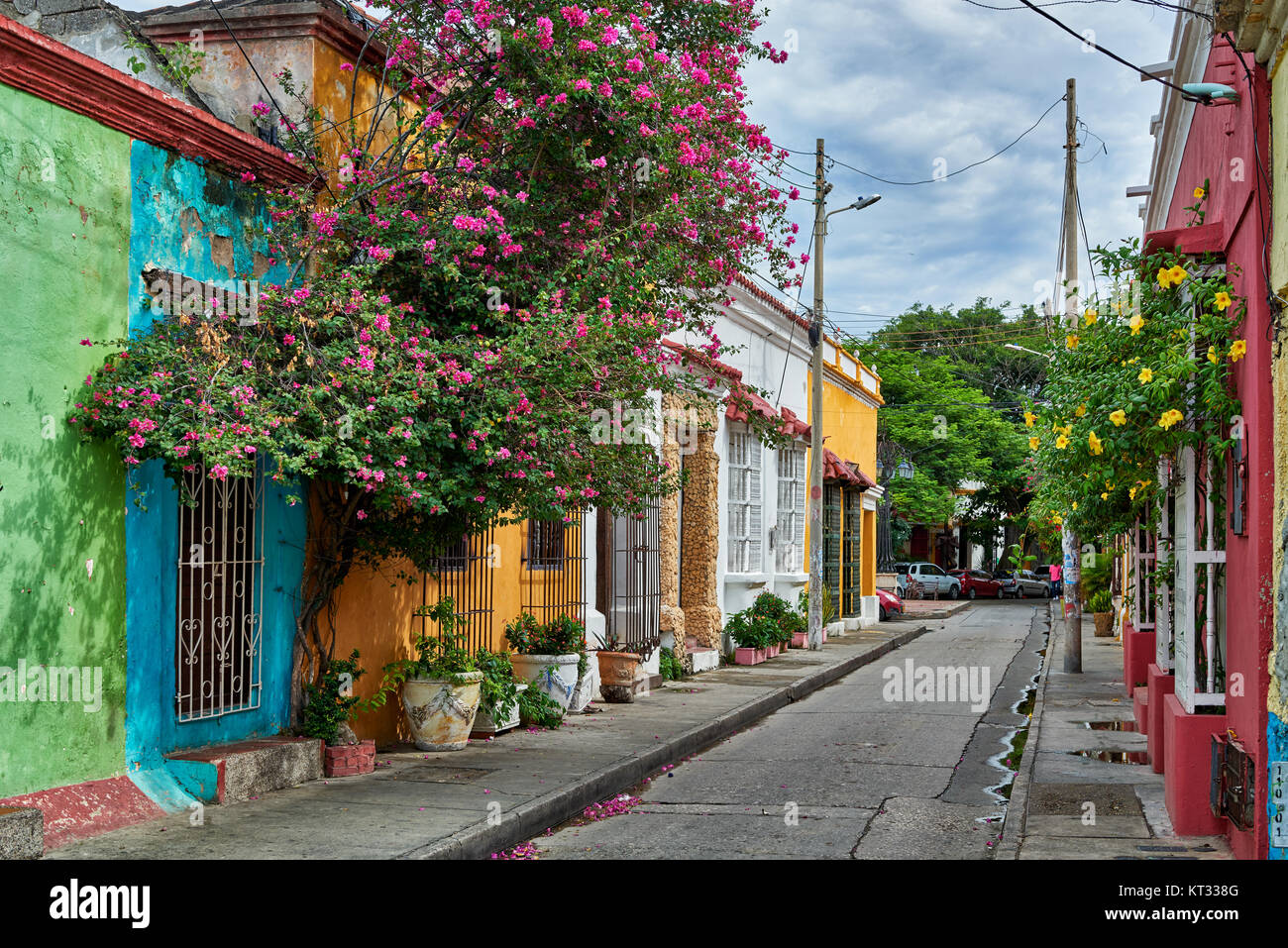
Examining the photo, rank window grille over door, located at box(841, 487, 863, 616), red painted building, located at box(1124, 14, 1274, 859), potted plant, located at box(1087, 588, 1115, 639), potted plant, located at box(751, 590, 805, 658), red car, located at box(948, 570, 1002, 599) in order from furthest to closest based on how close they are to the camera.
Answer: red car, located at box(948, 570, 1002, 599) → window grille over door, located at box(841, 487, 863, 616) → potted plant, located at box(1087, 588, 1115, 639) → potted plant, located at box(751, 590, 805, 658) → red painted building, located at box(1124, 14, 1274, 859)

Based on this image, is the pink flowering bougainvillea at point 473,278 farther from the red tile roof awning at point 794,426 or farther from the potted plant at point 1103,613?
the potted plant at point 1103,613

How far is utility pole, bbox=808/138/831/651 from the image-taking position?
70.1ft

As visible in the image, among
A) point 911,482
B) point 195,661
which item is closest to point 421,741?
point 195,661

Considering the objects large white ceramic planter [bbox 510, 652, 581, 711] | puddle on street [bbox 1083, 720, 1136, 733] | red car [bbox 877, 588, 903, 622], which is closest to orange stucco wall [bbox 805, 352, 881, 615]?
red car [bbox 877, 588, 903, 622]

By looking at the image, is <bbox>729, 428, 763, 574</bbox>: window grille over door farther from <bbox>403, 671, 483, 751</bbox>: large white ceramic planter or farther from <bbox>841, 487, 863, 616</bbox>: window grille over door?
<bbox>403, 671, 483, 751</bbox>: large white ceramic planter

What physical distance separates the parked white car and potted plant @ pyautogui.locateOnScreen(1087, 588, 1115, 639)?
56.3 ft

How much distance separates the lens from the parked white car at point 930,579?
44531 mm

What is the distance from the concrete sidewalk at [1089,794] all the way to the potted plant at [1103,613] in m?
11.7

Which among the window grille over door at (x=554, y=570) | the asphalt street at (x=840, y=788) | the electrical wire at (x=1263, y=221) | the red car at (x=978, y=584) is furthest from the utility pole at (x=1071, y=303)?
the red car at (x=978, y=584)

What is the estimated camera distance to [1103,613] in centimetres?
2609

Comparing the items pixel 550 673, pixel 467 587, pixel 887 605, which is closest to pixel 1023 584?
pixel 887 605

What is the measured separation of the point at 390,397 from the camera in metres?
7.78

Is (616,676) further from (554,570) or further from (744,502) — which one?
(744,502)
